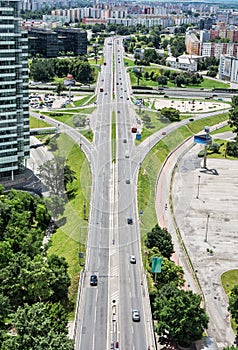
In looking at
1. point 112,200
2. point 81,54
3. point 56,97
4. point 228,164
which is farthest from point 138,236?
point 81,54

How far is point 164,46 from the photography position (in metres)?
177

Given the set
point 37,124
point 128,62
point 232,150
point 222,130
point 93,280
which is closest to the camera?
point 93,280

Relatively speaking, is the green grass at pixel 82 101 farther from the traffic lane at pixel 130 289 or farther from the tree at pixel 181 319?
the tree at pixel 181 319

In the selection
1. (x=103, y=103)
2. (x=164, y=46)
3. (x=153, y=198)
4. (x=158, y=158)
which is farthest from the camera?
(x=164, y=46)

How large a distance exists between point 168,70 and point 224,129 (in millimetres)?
46103

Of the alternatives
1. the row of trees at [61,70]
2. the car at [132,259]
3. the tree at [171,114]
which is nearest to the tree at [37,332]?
Answer: the car at [132,259]

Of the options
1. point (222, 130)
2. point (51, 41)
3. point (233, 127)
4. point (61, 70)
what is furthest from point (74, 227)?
point (51, 41)

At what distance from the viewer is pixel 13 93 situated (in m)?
57.1

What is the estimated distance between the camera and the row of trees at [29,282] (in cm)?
2977

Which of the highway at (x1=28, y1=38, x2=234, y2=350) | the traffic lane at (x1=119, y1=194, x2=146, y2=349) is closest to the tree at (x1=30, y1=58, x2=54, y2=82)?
the highway at (x1=28, y1=38, x2=234, y2=350)

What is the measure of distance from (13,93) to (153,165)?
2258 cm

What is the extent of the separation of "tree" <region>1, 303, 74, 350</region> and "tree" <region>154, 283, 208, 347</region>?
6.86 meters

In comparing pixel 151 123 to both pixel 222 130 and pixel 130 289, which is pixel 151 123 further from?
pixel 130 289

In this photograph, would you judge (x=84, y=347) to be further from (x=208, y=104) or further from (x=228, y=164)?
(x=208, y=104)
